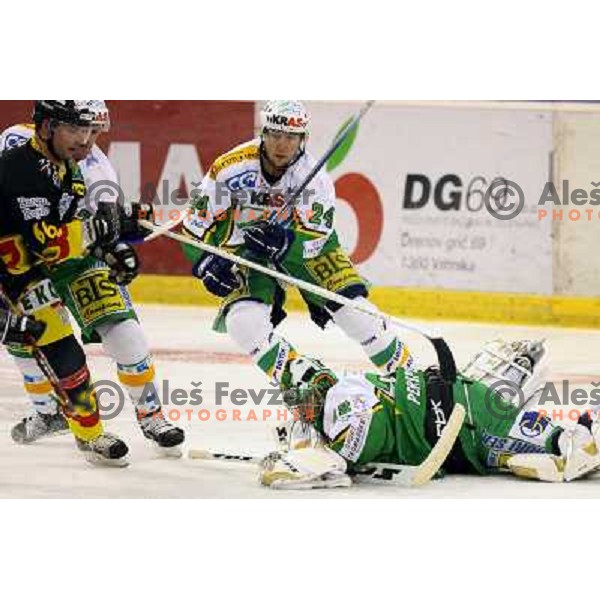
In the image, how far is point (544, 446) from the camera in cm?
503

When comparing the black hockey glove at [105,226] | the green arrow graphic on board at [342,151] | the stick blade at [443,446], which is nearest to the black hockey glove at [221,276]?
the black hockey glove at [105,226]

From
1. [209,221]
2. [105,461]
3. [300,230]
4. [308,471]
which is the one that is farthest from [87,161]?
[308,471]

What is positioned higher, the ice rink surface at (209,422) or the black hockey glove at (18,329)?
the black hockey glove at (18,329)

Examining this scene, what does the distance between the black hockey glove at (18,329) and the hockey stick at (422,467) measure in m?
0.97

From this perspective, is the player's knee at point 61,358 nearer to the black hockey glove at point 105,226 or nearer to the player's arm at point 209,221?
the black hockey glove at point 105,226

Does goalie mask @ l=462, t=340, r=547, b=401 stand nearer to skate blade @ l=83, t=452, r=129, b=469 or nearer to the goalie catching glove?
the goalie catching glove

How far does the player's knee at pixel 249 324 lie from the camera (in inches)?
212

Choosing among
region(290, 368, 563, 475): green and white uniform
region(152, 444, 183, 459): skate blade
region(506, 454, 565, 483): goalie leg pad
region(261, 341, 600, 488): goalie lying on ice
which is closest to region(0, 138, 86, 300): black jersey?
region(152, 444, 183, 459): skate blade

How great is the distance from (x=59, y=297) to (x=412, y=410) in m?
1.11

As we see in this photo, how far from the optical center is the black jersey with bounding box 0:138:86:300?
5.11 metres

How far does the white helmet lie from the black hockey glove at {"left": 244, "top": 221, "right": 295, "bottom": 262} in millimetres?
284

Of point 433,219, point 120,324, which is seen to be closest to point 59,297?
point 120,324

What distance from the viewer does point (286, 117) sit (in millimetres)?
5422

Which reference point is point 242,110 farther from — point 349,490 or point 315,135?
point 349,490
